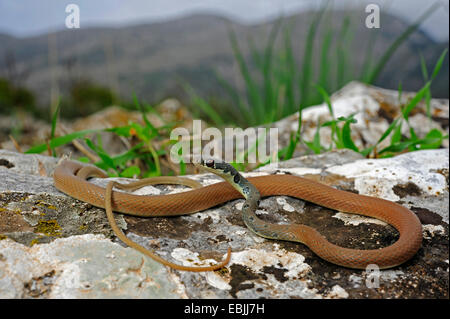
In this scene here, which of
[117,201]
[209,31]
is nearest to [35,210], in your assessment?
[117,201]

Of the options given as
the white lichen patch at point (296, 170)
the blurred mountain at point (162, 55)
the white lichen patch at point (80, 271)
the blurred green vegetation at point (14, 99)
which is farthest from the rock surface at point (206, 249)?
the blurred green vegetation at point (14, 99)

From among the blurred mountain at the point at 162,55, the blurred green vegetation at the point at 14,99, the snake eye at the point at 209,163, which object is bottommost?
the blurred green vegetation at the point at 14,99

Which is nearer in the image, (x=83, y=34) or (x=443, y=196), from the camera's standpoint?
(x=443, y=196)

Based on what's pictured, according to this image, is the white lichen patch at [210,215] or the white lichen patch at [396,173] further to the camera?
the white lichen patch at [396,173]

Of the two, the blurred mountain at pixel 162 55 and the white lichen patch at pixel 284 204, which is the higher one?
the blurred mountain at pixel 162 55

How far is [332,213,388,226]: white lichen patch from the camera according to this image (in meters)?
3.49

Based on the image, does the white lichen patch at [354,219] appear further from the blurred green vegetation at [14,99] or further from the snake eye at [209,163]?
the blurred green vegetation at [14,99]

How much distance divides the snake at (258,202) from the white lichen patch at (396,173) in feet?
1.48

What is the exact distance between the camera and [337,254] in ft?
9.26

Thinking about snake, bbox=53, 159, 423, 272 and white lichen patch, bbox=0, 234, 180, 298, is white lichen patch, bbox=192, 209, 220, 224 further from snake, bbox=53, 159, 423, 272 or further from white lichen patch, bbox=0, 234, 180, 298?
white lichen patch, bbox=0, 234, 180, 298

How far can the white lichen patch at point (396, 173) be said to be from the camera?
13.1 ft

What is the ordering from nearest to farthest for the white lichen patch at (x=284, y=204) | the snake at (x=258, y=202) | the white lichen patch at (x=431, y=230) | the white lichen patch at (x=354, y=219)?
the snake at (x=258, y=202) < the white lichen patch at (x=431, y=230) < the white lichen patch at (x=354, y=219) < the white lichen patch at (x=284, y=204)
